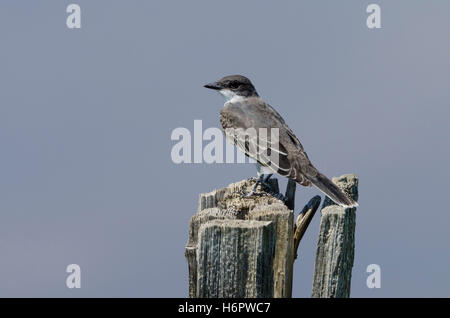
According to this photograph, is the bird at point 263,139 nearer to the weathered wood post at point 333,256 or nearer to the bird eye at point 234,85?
the bird eye at point 234,85

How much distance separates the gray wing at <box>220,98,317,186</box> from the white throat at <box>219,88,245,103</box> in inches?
7.0

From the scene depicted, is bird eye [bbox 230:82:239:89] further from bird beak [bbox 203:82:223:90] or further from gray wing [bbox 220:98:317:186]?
gray wing [bbox 220:98:317:186]

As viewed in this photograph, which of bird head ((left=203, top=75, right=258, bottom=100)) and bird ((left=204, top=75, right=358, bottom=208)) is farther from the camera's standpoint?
bird head ((left=203, top=75, right=258, bottom=100))

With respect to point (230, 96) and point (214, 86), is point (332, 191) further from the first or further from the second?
point (214, 86)

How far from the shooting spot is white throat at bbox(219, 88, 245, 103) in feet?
41.1

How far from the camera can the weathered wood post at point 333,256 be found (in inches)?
292

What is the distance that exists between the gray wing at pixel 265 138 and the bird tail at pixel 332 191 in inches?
6.1

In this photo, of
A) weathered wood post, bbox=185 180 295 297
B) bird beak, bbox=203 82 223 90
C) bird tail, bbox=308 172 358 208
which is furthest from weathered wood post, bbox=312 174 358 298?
bird beak, bbox=203 82 223 90

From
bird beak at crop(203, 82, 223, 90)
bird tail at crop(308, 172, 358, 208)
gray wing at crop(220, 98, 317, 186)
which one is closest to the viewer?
bird tail at crop(308, 172, 358, 208)

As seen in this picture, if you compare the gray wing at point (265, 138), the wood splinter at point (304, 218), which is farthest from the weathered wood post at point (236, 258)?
the gray wing at point (265, 138)

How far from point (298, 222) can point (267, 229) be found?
199 cm
